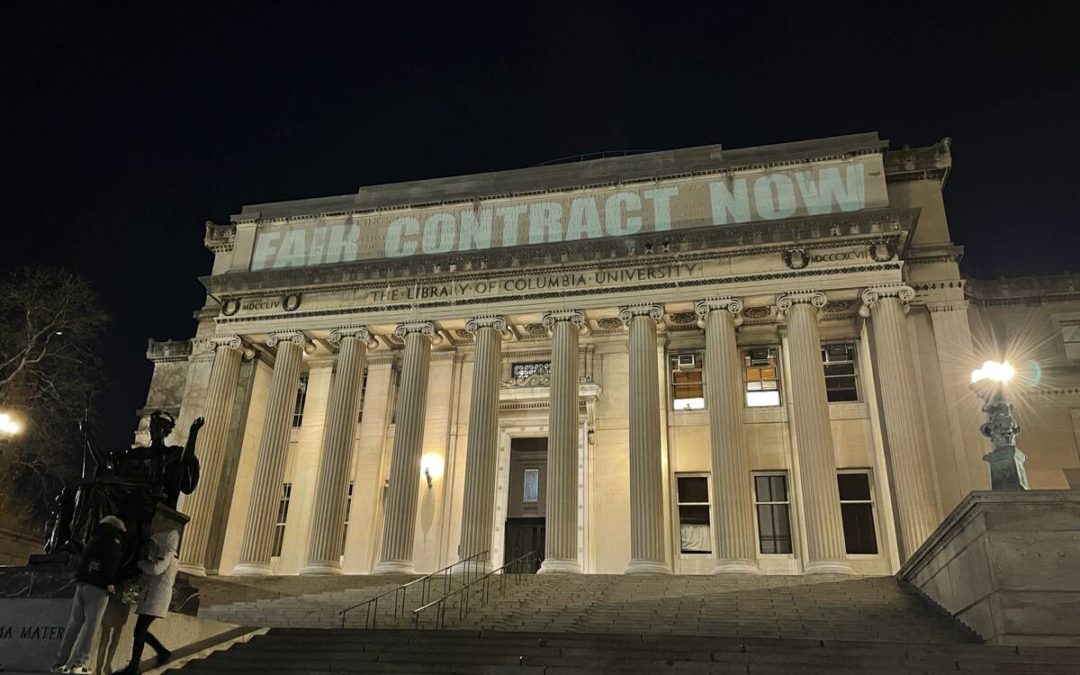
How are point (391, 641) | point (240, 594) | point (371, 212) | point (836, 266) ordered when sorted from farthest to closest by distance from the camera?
1. point (371, 212)
2. point (836, 266)
3. point (240, 594)
4. point (391, 641)

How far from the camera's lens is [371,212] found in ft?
95.7

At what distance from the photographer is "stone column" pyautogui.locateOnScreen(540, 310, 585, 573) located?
73.3 ft

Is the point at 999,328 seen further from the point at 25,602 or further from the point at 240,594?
the point at 25,602

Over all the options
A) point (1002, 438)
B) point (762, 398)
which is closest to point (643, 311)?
point (762, 398)

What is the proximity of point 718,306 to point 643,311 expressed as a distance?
2235 millimetres

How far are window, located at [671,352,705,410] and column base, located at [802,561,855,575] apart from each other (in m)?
6.97

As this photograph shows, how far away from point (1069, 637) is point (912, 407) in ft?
38.4

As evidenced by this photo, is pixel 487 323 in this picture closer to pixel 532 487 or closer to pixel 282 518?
pixel 532 487

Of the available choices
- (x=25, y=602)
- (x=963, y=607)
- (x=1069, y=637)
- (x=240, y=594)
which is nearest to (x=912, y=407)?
(x=963, y=607)

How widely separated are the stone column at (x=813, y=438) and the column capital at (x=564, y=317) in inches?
236

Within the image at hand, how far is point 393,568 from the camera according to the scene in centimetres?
2320

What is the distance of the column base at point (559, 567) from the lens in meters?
21.9

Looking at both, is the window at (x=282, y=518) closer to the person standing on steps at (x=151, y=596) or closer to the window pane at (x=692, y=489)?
the window pane at (x=692, y=489)

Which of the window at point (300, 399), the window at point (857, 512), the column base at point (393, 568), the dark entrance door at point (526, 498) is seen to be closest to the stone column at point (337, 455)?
the column base at point (393, 568)
